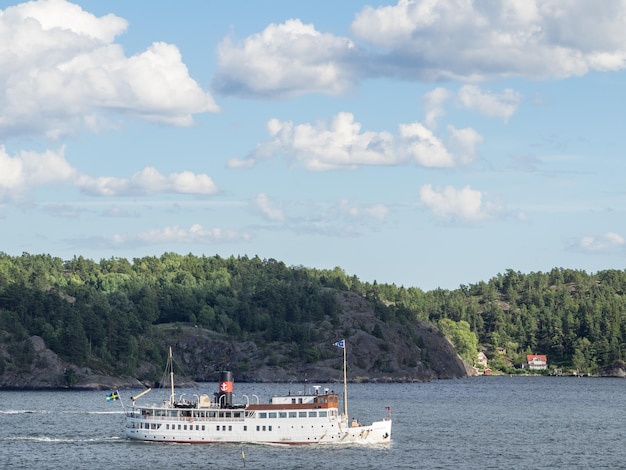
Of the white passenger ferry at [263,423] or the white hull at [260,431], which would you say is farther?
the white hull at [260,431]

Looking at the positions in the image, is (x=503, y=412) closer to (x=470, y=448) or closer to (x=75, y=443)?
(x=470, y=448)

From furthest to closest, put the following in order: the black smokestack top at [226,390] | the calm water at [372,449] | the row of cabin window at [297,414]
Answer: the black smokestack top at [226,390] → the row of cabin window at [297,414] → the calm water at [372,449]

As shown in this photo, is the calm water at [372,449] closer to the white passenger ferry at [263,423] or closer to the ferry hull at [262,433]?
the ferry hull at [262,433]

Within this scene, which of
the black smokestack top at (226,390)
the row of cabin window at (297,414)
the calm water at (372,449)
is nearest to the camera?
the calm water at (372,449)

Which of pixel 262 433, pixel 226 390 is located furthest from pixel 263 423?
pixel 226 390

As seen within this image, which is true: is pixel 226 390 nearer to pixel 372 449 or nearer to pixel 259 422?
pixel 259 422

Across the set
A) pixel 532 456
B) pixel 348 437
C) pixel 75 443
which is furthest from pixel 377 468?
pixel 75 443

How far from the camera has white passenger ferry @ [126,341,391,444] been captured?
11825cm

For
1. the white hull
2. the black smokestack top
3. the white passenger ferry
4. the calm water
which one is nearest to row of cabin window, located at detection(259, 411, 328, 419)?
the white passenger ferry

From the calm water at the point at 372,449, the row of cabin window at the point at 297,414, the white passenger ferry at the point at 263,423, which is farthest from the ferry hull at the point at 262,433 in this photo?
the calm water at the point at 372,449

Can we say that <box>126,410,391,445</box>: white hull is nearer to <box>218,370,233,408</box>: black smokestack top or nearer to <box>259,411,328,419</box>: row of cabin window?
<box>259,411,328,419</box>: row of cabin window

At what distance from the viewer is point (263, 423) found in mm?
118875

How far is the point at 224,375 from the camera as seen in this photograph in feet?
404

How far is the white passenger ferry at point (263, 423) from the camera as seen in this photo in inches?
4656
